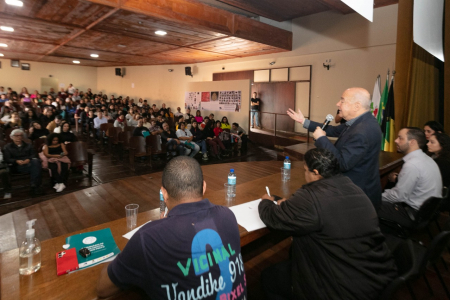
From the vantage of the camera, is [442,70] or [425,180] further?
[442,70]

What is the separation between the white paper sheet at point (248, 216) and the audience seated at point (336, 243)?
257 millimetres

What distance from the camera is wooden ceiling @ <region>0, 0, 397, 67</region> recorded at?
5229 millimetres

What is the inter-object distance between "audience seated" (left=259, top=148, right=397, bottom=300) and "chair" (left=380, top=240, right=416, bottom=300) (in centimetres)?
4

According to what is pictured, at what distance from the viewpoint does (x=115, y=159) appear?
6.78 m

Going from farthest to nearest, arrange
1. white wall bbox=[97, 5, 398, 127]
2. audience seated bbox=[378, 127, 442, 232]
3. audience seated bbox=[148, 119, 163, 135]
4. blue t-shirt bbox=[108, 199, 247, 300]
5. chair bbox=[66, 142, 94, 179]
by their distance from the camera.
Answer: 1. audience seated bbox=[148, 119, 163, 135]
2. white wall bbox=[97, 5, 398, 127]
3. chair bbox=[66, 142, 94, 179]
4. audience seated bbox=[378, 127, 442, 232]
5. blue t-shirt bbox=[108, 199, 247, 300]

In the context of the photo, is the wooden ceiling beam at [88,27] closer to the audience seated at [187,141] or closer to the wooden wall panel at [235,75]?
the audience seated at [187,141]

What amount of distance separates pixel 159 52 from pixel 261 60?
12.5 ft

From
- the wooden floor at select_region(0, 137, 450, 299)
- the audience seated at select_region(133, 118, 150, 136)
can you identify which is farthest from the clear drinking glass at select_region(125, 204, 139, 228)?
the audience seated at select_region(133, 118, 150, 136)

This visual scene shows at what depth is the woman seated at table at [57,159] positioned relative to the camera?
4.68m

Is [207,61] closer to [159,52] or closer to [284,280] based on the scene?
[159,52]

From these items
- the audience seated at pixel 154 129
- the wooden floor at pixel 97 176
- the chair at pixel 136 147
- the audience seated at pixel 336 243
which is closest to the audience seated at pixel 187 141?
the wooden floor at pixel 97 176

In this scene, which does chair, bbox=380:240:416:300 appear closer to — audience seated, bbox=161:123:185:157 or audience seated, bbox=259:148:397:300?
audience seated, bbox=259:148:397:300

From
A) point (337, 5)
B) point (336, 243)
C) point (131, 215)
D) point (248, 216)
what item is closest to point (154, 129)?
point (337, 5)

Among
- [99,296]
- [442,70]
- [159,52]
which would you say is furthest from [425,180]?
[159,52]
